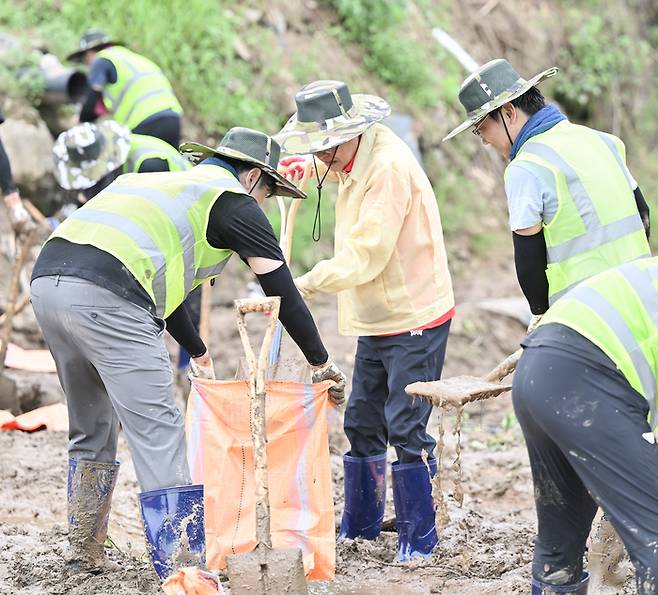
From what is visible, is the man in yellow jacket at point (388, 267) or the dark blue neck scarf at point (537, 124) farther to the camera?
the man in yellow jacket at point (388, 267)

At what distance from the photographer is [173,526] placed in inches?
143

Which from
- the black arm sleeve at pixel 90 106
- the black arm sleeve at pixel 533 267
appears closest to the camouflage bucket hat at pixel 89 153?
the black arm sleeve at pixel 90 106

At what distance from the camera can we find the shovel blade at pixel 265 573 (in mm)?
3572

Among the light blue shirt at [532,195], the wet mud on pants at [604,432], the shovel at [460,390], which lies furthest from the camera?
the shovel at [460,390]

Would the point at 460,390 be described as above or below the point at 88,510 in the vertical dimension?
above

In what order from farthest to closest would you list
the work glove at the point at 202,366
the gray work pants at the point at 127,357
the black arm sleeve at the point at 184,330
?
the work glove at the point at 202,366, the black arm sleeve at the point at 184,330, the gray work pants at the point at 127,357

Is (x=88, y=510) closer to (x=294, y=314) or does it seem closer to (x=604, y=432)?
(x=294, y=314)

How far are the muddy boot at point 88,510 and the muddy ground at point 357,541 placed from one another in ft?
0.24

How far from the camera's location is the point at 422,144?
37.9 ft

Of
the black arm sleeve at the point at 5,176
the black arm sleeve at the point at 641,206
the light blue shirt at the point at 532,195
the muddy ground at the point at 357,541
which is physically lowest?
the muddy ground at the point at 357,541

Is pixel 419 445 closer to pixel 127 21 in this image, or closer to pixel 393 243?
pixel 393 243

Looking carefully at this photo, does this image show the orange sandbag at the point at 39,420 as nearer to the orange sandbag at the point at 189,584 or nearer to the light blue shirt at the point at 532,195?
the orange sandbag at the point at 189,584

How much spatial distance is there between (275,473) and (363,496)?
72 cm

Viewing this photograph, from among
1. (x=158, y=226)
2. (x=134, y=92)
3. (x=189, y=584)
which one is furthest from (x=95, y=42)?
(x=189, y=584)
